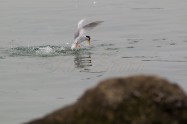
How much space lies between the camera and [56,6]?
827 inches

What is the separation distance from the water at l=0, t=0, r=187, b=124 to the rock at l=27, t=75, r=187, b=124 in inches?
173

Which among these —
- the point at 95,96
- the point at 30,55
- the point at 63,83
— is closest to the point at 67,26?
the point at 30,55

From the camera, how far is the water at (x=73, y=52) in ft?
32.0

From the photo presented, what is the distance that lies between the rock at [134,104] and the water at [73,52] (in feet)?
14.4

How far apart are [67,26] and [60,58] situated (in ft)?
15.0

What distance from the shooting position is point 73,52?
44.1ft

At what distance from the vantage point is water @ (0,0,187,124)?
976 cm

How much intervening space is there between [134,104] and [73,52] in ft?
31.6

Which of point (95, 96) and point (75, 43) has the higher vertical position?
point (95, 96)

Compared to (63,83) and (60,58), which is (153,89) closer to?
(63,83)

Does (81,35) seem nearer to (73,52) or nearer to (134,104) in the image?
(73,52)

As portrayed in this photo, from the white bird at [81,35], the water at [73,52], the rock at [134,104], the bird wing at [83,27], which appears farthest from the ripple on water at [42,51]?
the rock at [134,104]

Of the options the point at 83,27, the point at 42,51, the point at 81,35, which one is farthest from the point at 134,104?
the point at 83,27

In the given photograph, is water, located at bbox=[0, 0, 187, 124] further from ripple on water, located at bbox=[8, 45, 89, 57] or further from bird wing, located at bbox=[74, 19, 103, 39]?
bird wing, located at bbox=[74, 19, 103, 39]
